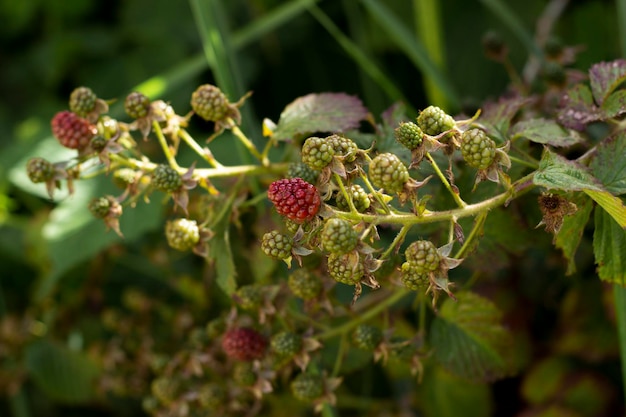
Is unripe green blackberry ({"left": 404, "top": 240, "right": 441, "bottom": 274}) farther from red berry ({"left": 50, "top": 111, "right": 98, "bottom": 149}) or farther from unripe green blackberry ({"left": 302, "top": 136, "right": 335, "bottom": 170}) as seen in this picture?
red berry ({"left": 50, "top": 111, "right": 98, "bottom": 149})

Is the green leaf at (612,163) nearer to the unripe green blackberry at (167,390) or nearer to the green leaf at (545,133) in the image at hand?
the green leaf at (545,133)

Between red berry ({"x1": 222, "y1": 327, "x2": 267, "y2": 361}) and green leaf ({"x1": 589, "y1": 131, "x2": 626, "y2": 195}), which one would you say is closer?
green leaf ({"x1": 589, "y1": 131, "x2": 626, "y2": 195})

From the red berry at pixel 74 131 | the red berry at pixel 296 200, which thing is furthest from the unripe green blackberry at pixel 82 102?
the red berry at pixel 296 200

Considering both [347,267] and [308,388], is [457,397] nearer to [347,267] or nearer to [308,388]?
[308,388]

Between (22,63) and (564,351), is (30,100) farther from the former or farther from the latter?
(564,351)

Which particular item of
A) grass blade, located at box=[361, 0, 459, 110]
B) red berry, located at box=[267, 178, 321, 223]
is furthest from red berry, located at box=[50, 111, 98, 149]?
grass blade, located at box=[361, 0, 459, 110]

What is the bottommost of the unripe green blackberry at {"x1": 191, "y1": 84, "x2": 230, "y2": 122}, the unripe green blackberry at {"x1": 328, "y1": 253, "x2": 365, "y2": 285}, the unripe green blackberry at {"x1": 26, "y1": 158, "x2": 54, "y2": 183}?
the unripe green blackberry at {"x1": 328, "y1": 253, "x2": 365, "y2": 285}
